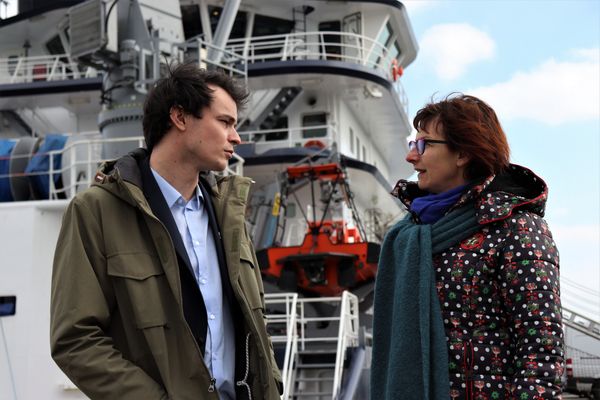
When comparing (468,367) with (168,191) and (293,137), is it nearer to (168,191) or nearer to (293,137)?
(168,191)

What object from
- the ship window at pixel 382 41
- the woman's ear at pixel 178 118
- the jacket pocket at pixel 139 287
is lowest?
the jacket pocket at pixel 139 287

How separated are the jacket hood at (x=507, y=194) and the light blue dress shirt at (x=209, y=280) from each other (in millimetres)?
872

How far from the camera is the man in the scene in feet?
8.94

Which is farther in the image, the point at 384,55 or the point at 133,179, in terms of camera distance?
the point at 384,55

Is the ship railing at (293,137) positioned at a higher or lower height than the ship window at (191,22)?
lower

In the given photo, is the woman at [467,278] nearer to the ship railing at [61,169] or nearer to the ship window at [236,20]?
the ship railing at [61,169]

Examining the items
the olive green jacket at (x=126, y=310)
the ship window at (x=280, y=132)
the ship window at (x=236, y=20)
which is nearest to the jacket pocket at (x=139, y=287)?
the olive green jacket at (x=126, y=310)

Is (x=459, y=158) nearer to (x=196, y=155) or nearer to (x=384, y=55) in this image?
(x=196, y=155)

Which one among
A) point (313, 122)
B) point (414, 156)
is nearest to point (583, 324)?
point (313, 122)

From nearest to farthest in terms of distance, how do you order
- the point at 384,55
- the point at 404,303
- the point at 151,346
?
the point at 151,346 < the point at 404,303 < the point at 384,55

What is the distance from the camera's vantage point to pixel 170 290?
2.83 m

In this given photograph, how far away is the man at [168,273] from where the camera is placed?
2725 mm

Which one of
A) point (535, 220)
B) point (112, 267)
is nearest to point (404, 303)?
point (535, 220)

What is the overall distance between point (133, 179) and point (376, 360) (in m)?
1.06
